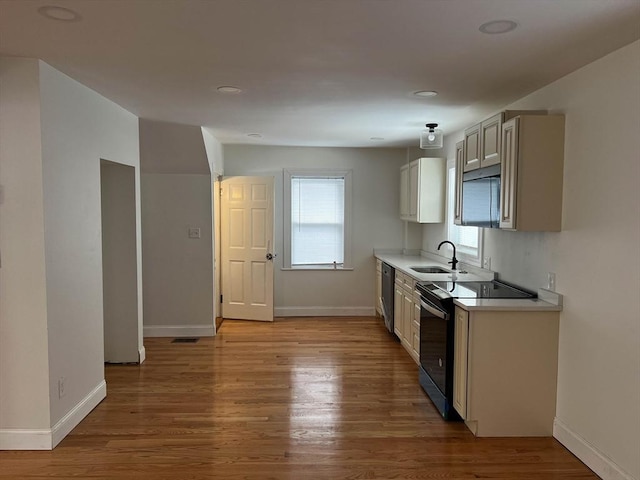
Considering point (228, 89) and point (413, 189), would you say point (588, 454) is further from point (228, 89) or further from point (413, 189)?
point (413, 189)

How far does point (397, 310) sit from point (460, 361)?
2.08 meters

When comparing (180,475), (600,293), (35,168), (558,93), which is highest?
(558,93)

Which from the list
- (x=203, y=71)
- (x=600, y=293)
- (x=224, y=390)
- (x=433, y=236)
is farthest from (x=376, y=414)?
(x=433, y=236)

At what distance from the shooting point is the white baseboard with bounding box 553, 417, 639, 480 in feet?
8.59

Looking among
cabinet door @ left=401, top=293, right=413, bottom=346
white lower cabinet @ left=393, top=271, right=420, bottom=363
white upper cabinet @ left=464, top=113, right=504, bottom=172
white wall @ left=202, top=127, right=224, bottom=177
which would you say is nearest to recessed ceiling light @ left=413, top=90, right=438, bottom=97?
white upper cabinet @ left=464, top=113, right=504, bottom=172

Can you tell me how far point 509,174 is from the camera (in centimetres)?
323

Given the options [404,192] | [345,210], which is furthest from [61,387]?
[404,192]

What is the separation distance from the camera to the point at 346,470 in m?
2.80

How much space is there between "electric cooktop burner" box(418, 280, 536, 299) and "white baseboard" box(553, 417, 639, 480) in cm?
90

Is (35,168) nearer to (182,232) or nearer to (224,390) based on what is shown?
(224,390)

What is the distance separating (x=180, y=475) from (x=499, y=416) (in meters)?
2.08

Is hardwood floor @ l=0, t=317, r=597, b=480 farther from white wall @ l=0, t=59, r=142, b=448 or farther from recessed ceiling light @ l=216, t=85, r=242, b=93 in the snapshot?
recessed ceiling light @ l=216, t=85, r=242, b=93

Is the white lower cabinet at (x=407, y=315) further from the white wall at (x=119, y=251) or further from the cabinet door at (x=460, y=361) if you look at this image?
the white wall at (x=119, y=251)

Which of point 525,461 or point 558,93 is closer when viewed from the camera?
point 525,461
